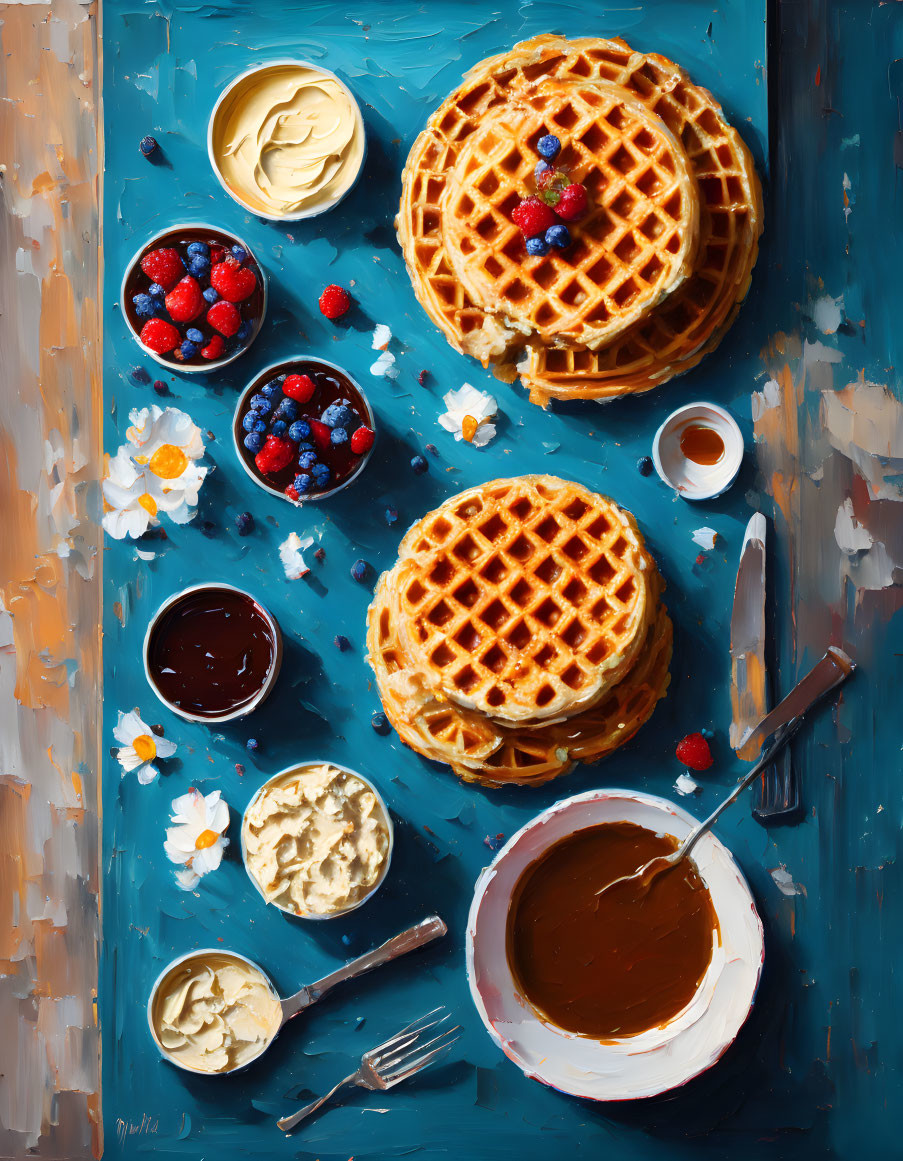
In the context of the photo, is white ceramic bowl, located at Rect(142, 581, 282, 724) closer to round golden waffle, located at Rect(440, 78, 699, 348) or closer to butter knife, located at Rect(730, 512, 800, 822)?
round golden waffle, located at Rect(440, 78, 699, 348)

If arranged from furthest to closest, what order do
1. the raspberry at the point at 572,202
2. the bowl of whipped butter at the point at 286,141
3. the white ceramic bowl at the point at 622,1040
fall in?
the bowl of whipped butter at the point at 286,141, the white ceramic bowl at the point at 622,1040, the raspberry at the point at 572,202

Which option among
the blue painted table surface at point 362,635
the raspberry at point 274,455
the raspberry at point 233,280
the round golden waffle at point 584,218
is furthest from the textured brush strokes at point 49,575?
the round golden waffle at point 584,218

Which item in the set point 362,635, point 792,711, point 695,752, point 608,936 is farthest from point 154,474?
point 792,711

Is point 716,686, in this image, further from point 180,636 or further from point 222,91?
point 222,91

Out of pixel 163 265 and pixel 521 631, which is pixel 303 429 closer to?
pixel 163 265

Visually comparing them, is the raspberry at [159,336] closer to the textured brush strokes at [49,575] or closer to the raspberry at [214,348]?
the raspberry at [214,348]

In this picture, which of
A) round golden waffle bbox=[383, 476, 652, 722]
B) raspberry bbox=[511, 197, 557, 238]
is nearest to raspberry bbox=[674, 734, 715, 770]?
round golden waffle bbox=[383, 476, 652, 722]
